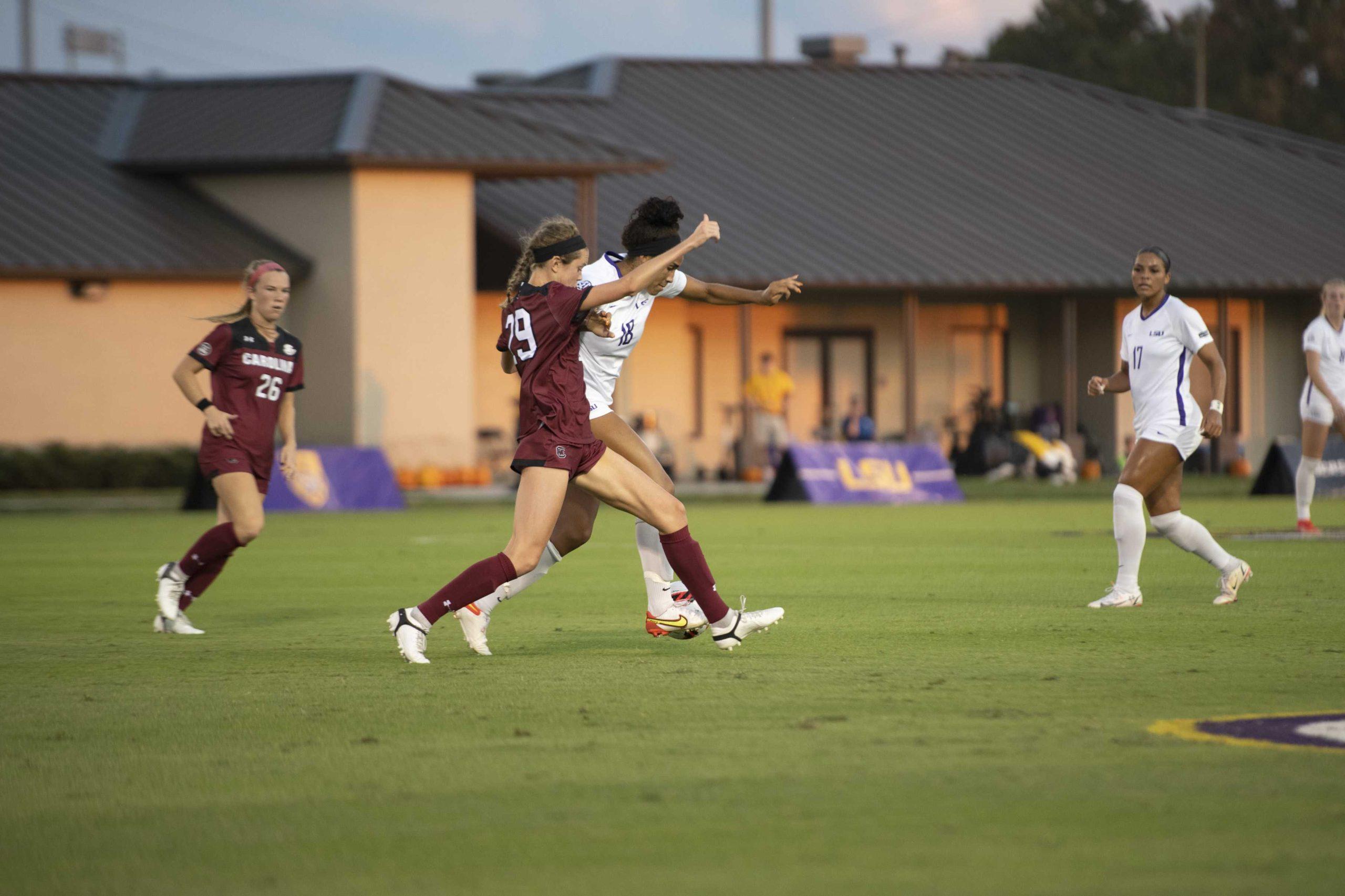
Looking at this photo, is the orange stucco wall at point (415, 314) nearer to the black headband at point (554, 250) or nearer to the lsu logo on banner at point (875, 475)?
the lsu logo on banner at point (875, 475)

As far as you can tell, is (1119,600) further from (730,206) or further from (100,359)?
(730,206)

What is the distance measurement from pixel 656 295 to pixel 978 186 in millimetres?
29619

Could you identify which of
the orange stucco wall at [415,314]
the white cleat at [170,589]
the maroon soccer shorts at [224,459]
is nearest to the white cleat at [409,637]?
the maroon soccer shorts at [224,459]

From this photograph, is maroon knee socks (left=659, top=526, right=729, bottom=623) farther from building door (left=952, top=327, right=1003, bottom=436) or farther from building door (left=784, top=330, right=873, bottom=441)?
building door (left=952, top=327, right=1003, bottom=436)

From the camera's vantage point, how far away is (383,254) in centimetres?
3080

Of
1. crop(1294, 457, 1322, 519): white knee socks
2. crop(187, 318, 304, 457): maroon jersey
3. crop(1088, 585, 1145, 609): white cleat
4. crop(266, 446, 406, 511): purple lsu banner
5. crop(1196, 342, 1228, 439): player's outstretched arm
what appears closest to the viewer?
crop(187, 318, 304, 457): maroon jersey

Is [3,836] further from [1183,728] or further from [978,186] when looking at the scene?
[978,186]

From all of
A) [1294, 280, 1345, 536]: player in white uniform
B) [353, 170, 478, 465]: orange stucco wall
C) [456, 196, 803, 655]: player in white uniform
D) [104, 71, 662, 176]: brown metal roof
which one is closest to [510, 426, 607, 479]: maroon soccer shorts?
[456, 196, 803, 655]: player in white uniform

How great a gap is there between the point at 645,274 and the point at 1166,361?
14.3 feet

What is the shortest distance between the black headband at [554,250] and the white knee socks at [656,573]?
1.47m

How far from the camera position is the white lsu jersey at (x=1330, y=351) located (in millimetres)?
16828

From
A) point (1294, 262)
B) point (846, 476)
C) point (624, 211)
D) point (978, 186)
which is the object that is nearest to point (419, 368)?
point (624, 211)

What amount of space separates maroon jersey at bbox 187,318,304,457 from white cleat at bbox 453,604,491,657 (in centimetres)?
235

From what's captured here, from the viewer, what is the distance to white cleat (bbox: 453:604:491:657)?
900cm
